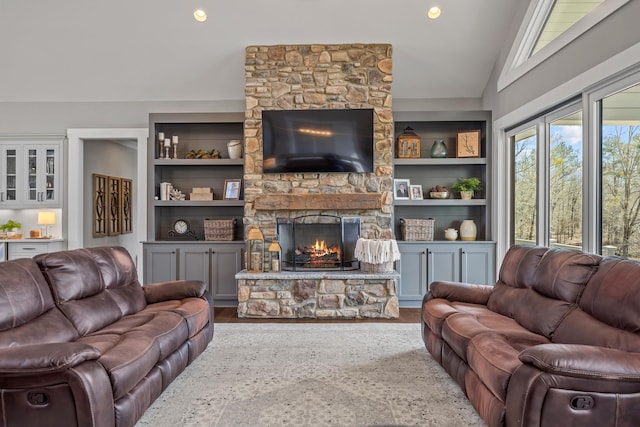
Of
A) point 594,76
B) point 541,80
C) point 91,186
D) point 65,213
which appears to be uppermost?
point 541,80

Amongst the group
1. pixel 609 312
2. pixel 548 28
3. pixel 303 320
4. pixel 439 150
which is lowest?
pixel 303 320

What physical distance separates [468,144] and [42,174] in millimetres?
6211

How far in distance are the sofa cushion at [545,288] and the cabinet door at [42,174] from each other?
6133mm

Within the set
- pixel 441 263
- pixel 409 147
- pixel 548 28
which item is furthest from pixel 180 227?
pixel 548 28

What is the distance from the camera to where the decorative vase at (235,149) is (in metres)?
5.83

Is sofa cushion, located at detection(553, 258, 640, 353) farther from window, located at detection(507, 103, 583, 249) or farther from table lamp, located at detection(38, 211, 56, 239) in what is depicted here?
table lamp, located at detection(38, 211, 56, 239)

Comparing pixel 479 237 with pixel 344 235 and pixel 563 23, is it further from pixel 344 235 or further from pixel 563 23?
pixel 563 23

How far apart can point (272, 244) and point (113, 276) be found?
2060mm

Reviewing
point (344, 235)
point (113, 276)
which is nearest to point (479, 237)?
point (344, 235)

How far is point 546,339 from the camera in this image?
2.63 meters

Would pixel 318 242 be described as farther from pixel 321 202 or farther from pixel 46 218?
pixel 46 218

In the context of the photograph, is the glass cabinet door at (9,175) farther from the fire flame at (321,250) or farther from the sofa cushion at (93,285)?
the fire flame at (321,250)

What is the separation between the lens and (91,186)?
6957 mm

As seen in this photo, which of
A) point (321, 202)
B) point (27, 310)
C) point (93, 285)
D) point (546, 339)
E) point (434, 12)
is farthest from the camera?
point (321, 202)
